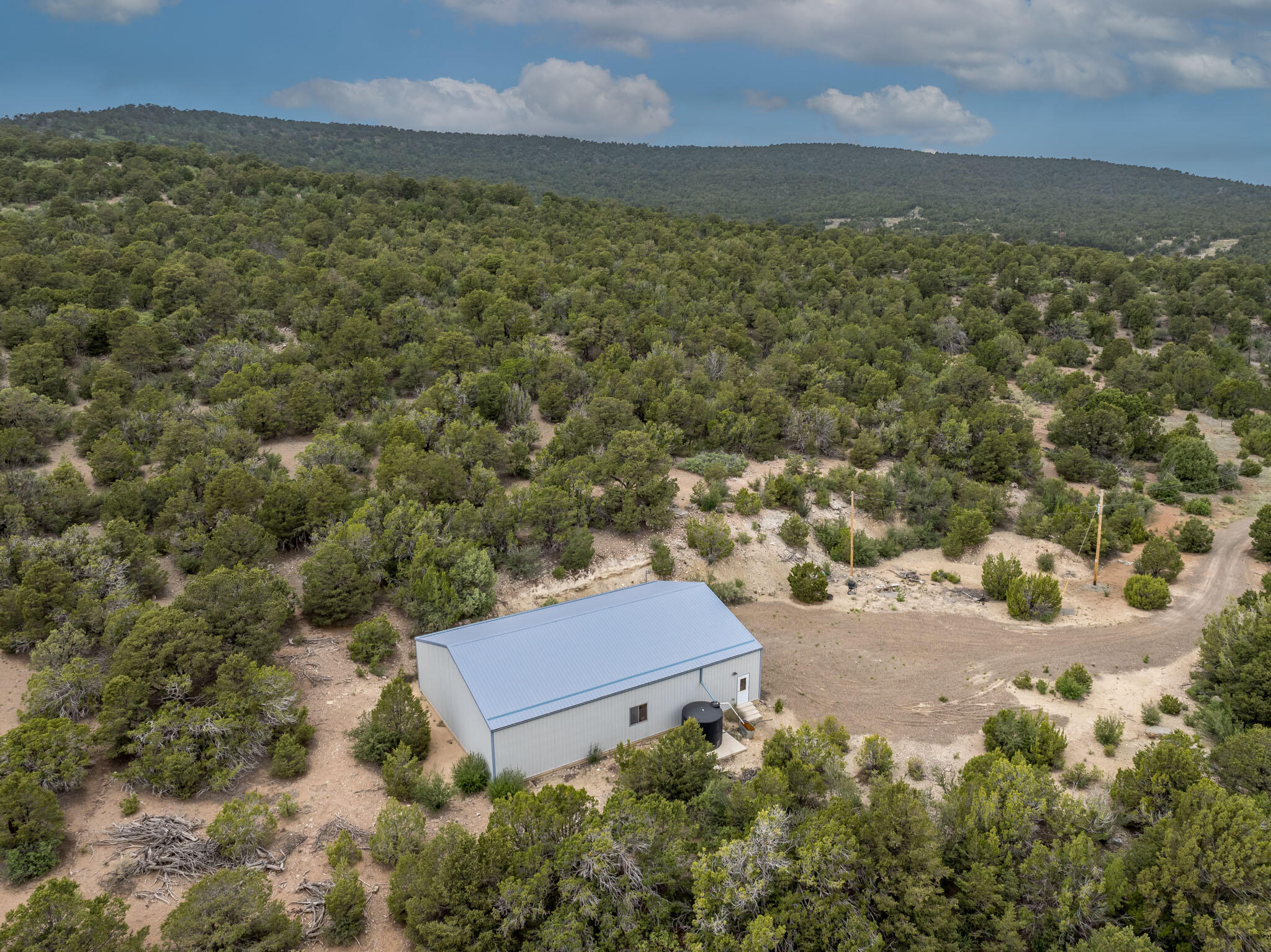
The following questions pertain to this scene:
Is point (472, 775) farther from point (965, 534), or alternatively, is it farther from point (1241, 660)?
point (965, 534)

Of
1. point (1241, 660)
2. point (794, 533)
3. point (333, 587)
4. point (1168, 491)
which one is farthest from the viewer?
point (1168, 491)

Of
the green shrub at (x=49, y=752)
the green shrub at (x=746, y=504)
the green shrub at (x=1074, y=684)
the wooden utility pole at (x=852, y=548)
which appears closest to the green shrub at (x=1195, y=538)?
the green shrub at (x=1074, y=684)

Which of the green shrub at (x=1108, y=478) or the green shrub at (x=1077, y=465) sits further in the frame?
the green shrub at (x=1077, y=465)

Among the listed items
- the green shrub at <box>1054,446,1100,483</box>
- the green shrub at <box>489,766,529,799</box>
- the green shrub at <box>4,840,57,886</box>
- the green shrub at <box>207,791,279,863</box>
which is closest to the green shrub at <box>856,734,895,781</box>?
the green shrub at <box>489,766,529,799</box>

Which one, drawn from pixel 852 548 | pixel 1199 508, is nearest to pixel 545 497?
pixel 852 548

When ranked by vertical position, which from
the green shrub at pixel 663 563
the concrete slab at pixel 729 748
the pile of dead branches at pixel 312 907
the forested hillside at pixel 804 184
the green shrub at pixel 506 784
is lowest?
the concrete slab at pixel 729 748

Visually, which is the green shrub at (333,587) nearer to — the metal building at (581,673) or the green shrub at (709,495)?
the metal building at (581,673)

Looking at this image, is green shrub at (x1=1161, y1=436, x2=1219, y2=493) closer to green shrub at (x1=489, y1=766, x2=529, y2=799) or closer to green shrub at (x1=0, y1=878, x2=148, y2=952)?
green shrub at (x1=489, y1=766, x2=529, y2=799)
